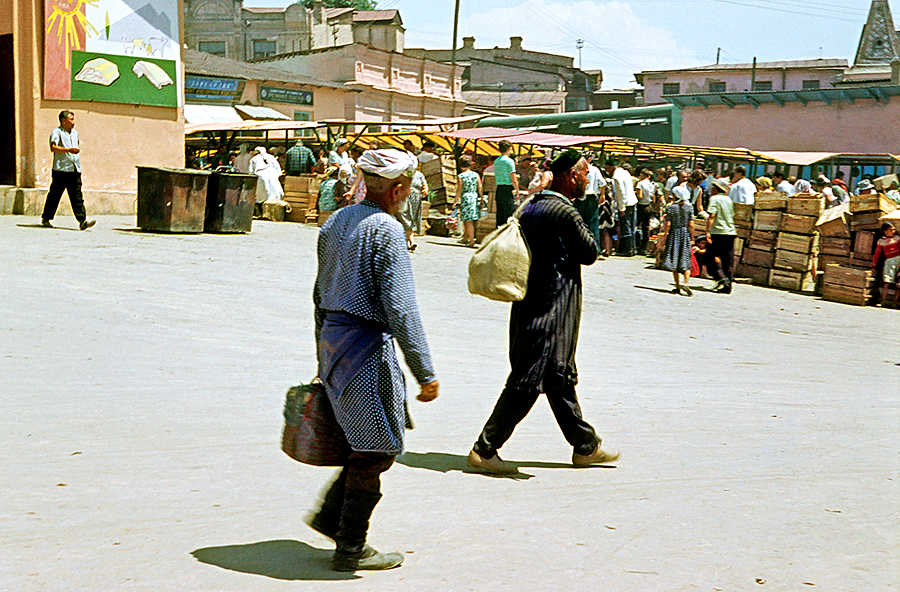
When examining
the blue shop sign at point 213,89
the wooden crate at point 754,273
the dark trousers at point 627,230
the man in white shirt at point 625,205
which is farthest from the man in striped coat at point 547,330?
the blue shop sign at point 213,89

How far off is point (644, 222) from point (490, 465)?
1538 centimetres

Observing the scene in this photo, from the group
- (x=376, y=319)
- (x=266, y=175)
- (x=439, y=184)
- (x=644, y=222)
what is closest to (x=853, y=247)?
(x=644, y=222)

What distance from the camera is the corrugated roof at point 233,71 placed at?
35.0 m

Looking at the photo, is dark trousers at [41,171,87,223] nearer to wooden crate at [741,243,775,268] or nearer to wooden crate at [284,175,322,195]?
wooden crate at [284,175,322,195]

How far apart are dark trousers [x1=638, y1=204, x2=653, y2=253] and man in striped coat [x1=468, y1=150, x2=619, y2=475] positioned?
580 inches

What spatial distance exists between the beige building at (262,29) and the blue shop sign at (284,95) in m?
16.6

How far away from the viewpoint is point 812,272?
53.4 feet

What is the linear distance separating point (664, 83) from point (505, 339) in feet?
190

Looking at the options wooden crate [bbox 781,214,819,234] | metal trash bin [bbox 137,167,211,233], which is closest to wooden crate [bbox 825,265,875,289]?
wooden crate [bbox 781,214,819,234]

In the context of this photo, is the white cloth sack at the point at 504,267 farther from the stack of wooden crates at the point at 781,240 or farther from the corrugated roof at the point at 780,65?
the corrugated roof at the point at 780,65

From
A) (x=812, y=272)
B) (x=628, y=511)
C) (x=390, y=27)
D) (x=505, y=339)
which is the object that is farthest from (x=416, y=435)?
(x=390, y=27)

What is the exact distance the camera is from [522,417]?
5.07 meters

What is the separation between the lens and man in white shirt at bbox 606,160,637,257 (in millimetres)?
18406

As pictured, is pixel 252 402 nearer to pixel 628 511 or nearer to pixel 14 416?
pixel 14 416
